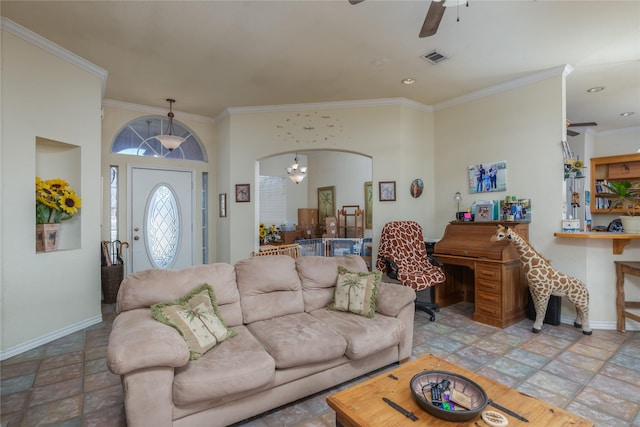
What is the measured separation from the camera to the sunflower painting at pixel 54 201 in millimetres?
3027

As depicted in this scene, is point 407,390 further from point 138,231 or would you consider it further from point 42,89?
point 138,231

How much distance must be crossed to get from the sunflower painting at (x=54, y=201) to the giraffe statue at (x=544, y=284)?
14.6 ft

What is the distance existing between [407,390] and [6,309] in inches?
135

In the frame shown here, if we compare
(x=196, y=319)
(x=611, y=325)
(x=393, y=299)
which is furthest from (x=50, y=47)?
(x=611, y=325)

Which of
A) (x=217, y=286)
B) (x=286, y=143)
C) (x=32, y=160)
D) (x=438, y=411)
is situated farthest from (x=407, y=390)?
(x=286, y=143)

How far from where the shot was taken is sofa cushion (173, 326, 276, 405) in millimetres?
1641

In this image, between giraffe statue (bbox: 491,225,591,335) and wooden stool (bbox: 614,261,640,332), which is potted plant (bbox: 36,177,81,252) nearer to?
giraffe statue (bbox: 491,225,591,335)

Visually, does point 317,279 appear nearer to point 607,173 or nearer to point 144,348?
point 144,348

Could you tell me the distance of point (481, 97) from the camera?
14.3ft

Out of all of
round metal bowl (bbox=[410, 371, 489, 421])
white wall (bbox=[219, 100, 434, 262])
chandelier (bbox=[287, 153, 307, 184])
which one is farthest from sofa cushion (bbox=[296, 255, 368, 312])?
chandelier (bbox=[287, 153, 307, 184])

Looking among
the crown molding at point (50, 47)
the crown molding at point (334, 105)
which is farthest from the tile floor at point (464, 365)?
the crown molding at point (334, 105)

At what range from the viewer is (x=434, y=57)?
11.2 ft

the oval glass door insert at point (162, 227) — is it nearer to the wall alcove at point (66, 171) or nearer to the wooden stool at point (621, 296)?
the wall alcove at point (66, 171)

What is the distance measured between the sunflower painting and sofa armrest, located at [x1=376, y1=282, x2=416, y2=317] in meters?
3.16
